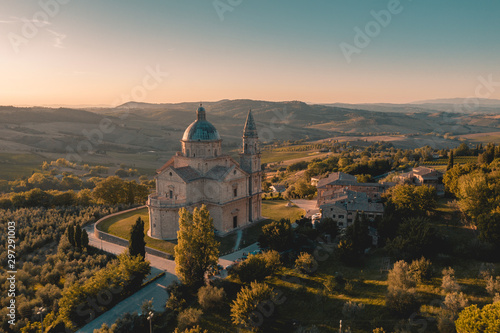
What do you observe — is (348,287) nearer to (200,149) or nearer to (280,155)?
(200,149)

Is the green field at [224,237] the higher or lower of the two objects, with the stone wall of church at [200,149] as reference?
lower

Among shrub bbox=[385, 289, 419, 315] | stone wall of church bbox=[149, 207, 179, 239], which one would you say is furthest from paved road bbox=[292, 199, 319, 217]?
shrub bbox=[385, 289, 419, 315]

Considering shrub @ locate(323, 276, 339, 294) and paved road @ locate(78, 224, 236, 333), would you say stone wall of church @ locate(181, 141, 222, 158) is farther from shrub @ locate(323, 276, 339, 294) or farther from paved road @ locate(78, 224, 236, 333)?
shrub @ locate(323, 276, 339, 294)

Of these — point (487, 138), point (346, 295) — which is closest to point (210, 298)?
point (346, 295)

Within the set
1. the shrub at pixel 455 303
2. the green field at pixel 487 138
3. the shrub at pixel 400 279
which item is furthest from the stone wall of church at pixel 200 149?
the green field at pixel 487 138

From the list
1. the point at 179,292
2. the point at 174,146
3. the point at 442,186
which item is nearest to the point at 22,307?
the point at 179,292

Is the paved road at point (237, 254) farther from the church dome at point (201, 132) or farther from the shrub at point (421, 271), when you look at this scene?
the shrub at point (421, 271)

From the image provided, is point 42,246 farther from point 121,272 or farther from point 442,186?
point 442,186
